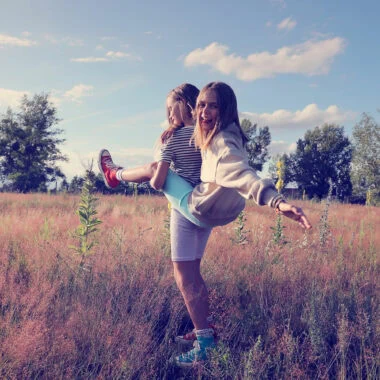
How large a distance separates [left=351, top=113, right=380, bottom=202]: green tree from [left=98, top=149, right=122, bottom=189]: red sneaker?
30.9m

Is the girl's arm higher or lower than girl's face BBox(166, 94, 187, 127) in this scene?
lower

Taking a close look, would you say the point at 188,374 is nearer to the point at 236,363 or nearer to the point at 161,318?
the point at 236,363

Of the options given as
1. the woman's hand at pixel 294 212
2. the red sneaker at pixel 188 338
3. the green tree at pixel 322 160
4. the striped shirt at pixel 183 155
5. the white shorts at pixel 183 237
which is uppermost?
the green tree at pixel 322 160

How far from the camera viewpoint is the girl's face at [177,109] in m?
2.33

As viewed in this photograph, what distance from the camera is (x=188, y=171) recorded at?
2.34 meters

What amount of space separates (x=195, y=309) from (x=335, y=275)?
6.92ft

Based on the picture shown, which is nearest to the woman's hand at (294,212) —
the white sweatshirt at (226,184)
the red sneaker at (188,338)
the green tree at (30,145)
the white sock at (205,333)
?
the white sweatshirt at (226,184)

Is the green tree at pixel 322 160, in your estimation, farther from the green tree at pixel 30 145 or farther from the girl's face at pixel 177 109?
the girl's face at pixel 177 109

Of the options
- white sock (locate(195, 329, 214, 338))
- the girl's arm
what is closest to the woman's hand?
the girl's arm

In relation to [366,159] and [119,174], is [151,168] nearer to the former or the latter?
[119,174]

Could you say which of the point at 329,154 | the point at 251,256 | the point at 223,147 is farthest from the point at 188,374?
the point at 329,154

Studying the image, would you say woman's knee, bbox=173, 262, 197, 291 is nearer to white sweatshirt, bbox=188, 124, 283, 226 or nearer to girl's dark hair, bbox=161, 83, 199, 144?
white sweatshirt, bbox=188, 124, 283, 226

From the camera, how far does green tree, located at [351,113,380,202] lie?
30125 mm

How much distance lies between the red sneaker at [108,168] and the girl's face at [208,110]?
3.02 ft
